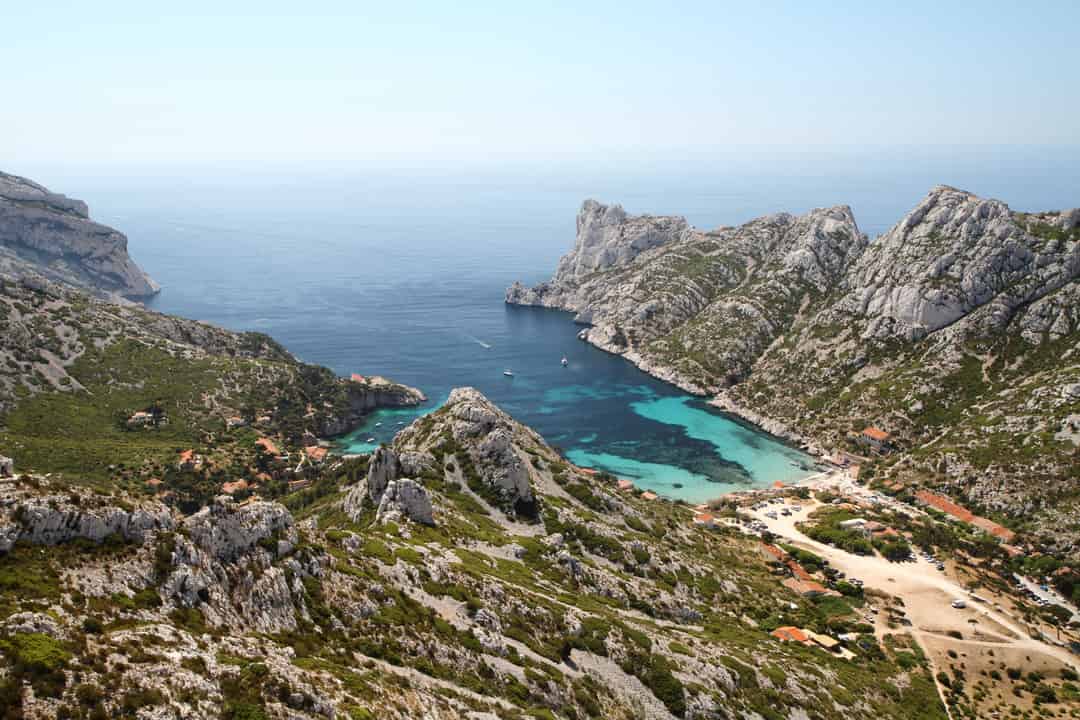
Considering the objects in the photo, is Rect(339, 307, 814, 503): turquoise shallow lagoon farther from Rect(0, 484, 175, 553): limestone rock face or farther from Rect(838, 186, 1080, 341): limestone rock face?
Rect(0, 484, 175, 553): limestone rock face

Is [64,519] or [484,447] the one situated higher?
[64,519]

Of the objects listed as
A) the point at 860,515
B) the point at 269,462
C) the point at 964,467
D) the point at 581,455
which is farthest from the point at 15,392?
the point at 964,467

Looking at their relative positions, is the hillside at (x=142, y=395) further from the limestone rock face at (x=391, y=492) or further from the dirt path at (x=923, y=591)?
the dirt path at (x=923, y=591)

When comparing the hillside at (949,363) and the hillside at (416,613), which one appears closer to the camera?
the hillside at (416,613)

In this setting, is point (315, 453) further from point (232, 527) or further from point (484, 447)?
point (232, 527)

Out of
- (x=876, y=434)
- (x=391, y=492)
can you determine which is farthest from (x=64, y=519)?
(x=876, y=434)

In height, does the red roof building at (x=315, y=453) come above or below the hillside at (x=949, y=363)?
below

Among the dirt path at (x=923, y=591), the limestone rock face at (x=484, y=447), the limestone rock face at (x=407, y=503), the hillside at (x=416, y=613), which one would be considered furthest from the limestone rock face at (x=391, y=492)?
the dirt path at (x=923, y=591)
